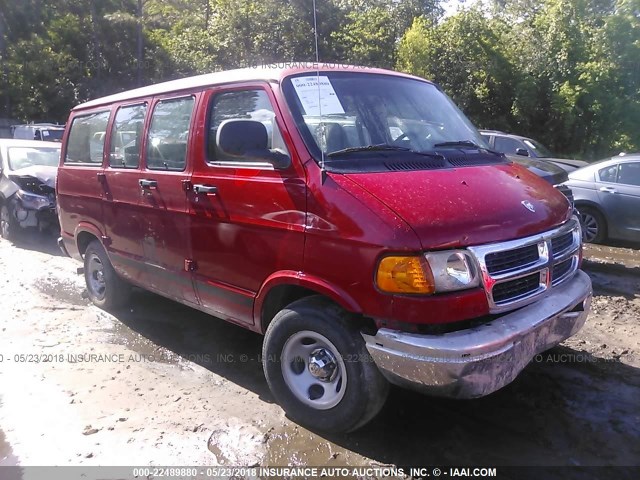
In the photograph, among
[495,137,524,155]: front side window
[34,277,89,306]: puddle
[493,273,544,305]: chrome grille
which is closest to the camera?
[493,273,544,305]: chrome grille

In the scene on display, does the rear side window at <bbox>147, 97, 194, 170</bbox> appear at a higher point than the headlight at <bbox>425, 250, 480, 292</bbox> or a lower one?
higher

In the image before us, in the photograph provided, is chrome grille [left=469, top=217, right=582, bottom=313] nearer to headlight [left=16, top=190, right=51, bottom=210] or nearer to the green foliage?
headlight [left=16, top=190, right=51, bottom=210]

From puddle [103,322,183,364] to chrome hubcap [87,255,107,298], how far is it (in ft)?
1.74

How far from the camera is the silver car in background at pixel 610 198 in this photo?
27.9 feet

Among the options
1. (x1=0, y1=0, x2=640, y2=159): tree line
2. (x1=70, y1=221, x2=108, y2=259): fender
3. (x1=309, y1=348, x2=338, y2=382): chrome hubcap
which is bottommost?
(x1=309, y1=348, x2=338, y2=382): chrome hubcap

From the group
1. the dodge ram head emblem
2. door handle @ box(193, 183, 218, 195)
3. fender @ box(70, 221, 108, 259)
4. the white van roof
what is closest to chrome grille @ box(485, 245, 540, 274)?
the dodge ram head emblem

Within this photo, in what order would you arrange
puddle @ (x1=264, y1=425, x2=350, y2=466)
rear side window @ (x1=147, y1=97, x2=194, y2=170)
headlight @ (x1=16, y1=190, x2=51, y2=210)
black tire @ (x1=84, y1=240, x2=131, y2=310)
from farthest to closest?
headlight @ (x1=16, y1=190, x2=51, y2=210) < black tire @ (x1=84, y1=240, x2=131, y2=310) < rear side window @ (x1=147, y1=97, x2=194, y2=170) < puddle @ (x1=264, y1=425, x2=350, y2=466)

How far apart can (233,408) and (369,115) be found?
2237 millimetres

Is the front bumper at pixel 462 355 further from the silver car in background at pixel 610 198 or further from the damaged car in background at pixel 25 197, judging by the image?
the damaged car in background at pixel 25 197

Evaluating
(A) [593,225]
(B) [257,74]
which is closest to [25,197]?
(B) [257,74]

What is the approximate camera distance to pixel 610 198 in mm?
8656

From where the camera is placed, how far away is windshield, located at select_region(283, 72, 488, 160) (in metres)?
3.54

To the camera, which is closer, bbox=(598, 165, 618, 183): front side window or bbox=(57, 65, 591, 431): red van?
bbox=(57, 65, 591, 431): red van

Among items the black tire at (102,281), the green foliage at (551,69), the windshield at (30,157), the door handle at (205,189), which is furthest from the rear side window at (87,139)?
the green foliage at (551,69)
